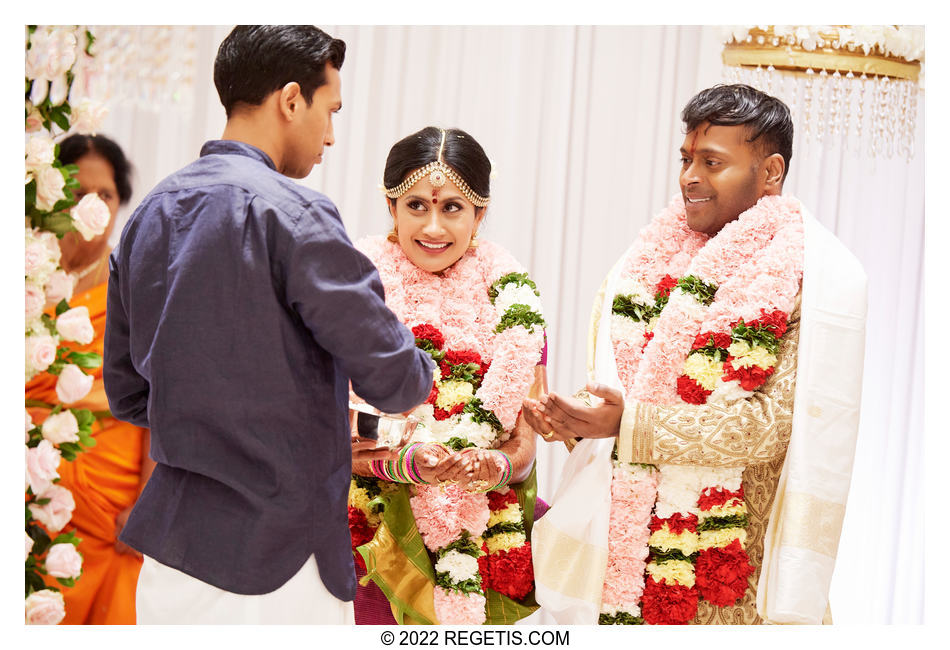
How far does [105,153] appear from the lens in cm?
394

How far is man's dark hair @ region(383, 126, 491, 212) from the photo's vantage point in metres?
3.23

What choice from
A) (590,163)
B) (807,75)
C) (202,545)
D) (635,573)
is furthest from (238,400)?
(807,75)

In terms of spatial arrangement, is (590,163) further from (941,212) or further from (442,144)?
(941,212)

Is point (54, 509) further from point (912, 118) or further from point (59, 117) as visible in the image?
point (912, 118)

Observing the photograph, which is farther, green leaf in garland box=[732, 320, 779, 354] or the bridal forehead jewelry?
the bridal forehead jewelry

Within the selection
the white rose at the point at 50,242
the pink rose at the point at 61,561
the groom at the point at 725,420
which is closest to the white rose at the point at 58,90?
the white rose at the point at 50,242

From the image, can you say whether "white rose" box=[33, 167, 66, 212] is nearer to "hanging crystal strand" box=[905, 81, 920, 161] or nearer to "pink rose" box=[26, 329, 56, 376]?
"pink rose" box=[26, 329, 56, 376]

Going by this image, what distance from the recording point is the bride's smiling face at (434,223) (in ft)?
10.6

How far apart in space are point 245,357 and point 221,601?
2.18 feet

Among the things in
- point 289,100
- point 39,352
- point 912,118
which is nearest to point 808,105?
point 912,118

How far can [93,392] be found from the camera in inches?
149

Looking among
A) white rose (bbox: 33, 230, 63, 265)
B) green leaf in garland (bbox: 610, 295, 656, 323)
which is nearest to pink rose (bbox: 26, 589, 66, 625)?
white rose (bbox: 33, 230, 63, 265)

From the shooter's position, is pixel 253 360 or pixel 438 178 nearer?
pixel 253 360

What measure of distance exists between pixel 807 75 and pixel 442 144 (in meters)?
1.41
